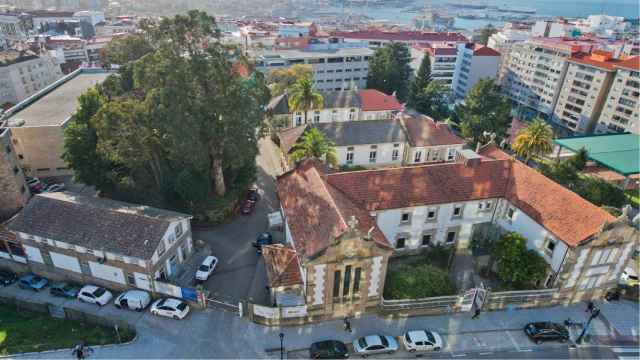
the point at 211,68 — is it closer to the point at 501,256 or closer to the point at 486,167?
the point at 486,167

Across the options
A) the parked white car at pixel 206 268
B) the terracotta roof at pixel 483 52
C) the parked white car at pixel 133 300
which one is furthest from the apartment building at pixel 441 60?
the parked white car at pixel 133 300

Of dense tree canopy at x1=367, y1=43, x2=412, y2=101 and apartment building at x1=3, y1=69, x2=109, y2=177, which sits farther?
dense tree canopy at x1=367, y1=43, x2=412, y2=101

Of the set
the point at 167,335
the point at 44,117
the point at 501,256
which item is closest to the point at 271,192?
the point at 167,335

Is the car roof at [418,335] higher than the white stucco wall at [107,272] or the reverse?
the reverse

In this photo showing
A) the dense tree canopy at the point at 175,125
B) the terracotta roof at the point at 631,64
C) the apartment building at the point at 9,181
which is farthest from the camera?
the terracotta roof at the point at 631,64

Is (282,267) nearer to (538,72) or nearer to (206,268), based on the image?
(206,268)

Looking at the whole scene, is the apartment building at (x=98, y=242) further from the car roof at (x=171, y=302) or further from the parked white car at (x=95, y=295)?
the car roof at (x=171, y=302)

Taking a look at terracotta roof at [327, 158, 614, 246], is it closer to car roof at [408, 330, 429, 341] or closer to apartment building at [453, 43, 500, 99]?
car roof at [408, 330, 429, 341]

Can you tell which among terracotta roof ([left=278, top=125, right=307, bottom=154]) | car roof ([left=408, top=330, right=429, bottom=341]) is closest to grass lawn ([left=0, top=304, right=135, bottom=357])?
car roof ([left=408, top=330, right=429, bottom=341])
